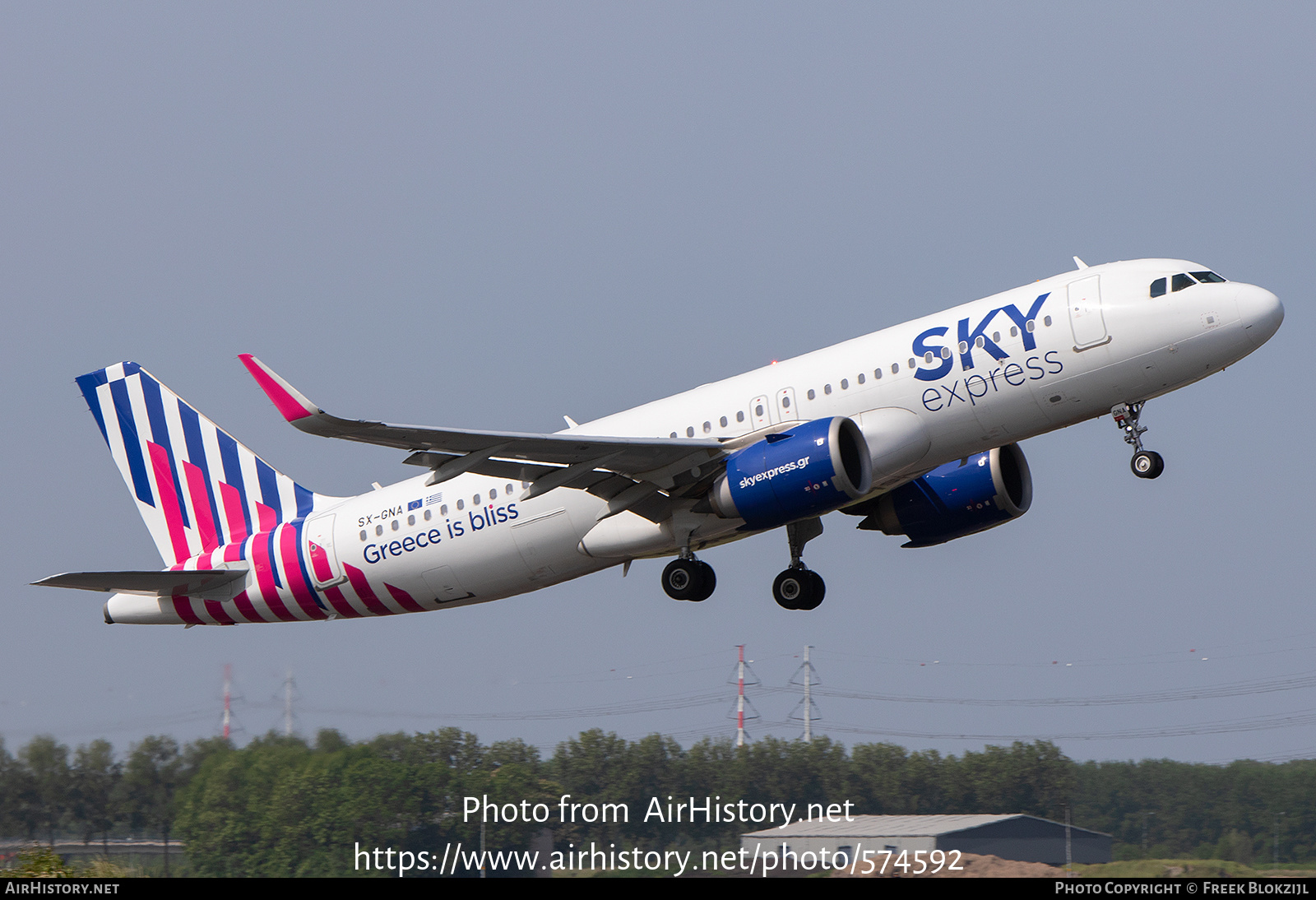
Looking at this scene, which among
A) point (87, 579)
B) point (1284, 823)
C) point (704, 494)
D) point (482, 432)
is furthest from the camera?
point (1284, 823)

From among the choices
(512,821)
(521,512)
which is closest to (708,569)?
(521,512)

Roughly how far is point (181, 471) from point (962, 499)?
17.2 meters

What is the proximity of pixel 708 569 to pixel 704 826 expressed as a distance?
24.2 ft

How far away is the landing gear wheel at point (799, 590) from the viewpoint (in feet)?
93.7

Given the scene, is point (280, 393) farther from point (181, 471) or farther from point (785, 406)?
point (181, 471)

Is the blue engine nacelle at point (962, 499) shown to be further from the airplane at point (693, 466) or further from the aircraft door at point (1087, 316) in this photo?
the aircraft door at point (1087, 316)

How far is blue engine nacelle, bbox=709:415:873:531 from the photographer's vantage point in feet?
77.2

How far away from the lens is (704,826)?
31.2 meters

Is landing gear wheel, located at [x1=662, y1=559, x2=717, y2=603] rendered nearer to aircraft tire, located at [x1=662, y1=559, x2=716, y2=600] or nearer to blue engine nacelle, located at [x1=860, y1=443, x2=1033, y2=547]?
aircraft tire, located at [x1=662, y1=559, x2=716, y2=600]

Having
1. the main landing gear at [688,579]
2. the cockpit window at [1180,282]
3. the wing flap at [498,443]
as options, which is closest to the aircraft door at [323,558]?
the wing flap at [498,443]

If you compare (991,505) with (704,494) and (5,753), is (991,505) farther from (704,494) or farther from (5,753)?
(5,753)

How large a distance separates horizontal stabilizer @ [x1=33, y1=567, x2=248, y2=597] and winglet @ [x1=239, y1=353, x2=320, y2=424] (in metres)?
7.95

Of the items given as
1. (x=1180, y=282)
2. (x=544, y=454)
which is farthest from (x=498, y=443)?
(x=1180, y=282)

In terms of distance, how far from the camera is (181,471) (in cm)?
3167
